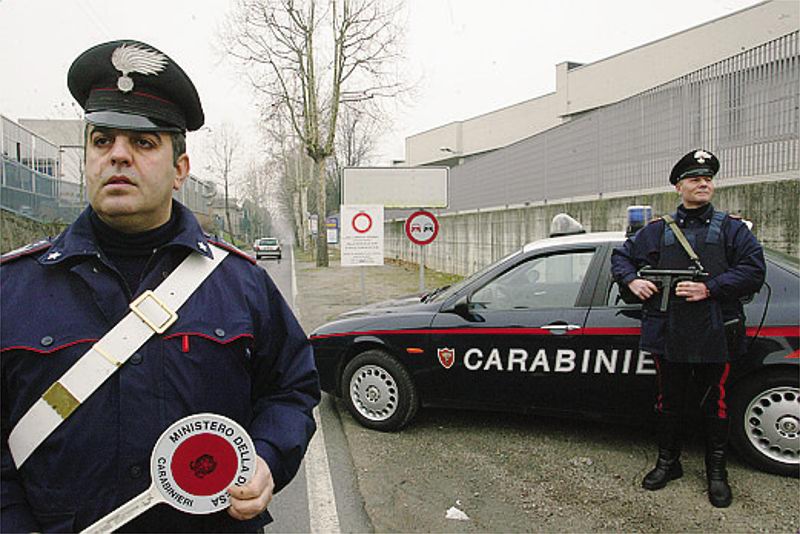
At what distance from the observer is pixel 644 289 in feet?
12.0

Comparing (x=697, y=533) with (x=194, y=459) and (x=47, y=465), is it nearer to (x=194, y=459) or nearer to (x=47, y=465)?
(x=194, y=459)

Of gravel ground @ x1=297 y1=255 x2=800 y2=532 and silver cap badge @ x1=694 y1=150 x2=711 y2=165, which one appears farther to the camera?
silver cap badge @ x1=694 y1=150 x2=711 y2=165

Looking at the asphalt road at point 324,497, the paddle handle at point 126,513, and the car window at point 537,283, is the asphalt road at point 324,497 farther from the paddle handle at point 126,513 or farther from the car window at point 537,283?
the paddle handle at point 126,513

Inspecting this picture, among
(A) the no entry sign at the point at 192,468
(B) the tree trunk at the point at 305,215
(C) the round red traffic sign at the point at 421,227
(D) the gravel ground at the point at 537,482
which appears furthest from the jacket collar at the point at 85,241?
(B) the tree trunk at the point at 305,215

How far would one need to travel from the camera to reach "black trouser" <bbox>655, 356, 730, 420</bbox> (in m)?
3.62

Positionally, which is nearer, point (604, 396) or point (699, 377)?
point (699, 377)

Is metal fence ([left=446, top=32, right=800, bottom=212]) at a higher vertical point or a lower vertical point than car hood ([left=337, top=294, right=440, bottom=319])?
higher

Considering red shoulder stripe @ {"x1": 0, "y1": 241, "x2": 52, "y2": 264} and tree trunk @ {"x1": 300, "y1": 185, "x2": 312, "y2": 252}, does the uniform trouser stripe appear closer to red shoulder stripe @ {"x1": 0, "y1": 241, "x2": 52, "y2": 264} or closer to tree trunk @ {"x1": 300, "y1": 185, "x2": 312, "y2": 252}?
red shoulder stripe @ {"x1": 0, "y1": 241, "x2": 52, "y2": 264}

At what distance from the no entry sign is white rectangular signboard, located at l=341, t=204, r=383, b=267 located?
32.3ft

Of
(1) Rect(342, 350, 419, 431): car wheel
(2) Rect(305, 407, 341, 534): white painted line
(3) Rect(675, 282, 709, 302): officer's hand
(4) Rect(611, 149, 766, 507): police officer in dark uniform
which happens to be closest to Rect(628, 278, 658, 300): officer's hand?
(4) Rect(611, 149, 766, 507): police officer in dark uniform

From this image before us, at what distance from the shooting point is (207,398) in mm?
1534

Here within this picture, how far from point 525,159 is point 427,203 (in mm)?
3568

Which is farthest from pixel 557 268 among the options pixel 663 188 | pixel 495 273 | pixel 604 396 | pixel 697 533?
pixel 663 188

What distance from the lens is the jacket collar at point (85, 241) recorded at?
1.50 meters
